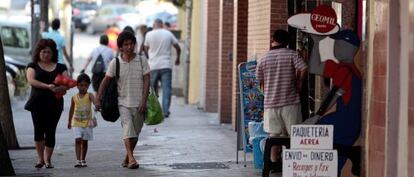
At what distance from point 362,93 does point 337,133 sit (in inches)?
18.4

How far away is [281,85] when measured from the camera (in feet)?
32.9

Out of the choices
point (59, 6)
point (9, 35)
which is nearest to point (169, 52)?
point (9, 35)

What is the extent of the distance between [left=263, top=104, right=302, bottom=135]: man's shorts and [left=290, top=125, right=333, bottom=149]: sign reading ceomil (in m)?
1.93

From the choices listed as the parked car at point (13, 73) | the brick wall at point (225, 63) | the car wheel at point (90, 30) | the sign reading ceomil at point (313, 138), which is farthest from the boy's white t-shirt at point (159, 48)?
the car wheel at point (90, 30)

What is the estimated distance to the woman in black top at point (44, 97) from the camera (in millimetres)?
10961

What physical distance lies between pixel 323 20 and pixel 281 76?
4.44 feet

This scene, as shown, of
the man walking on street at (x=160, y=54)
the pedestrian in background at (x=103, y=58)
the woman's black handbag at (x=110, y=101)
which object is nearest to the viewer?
the woman's black handbag at (x=110, y=101)

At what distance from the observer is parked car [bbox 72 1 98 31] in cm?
5112

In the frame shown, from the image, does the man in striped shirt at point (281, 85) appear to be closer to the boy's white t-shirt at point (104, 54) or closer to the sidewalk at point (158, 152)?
the sidewalk at point (158, 152)

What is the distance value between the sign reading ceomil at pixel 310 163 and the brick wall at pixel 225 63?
28.0 ft

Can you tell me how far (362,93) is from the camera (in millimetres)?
8805

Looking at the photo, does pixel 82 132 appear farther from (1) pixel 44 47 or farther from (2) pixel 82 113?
(1) pixel 44 47

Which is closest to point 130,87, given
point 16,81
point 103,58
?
point 103,58

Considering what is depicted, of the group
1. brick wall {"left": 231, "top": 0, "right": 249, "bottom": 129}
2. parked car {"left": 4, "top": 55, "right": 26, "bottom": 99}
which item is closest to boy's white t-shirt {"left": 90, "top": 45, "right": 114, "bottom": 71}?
brick wall {"left": 231, "top": 0, "right": 249, "bottom": 129}
